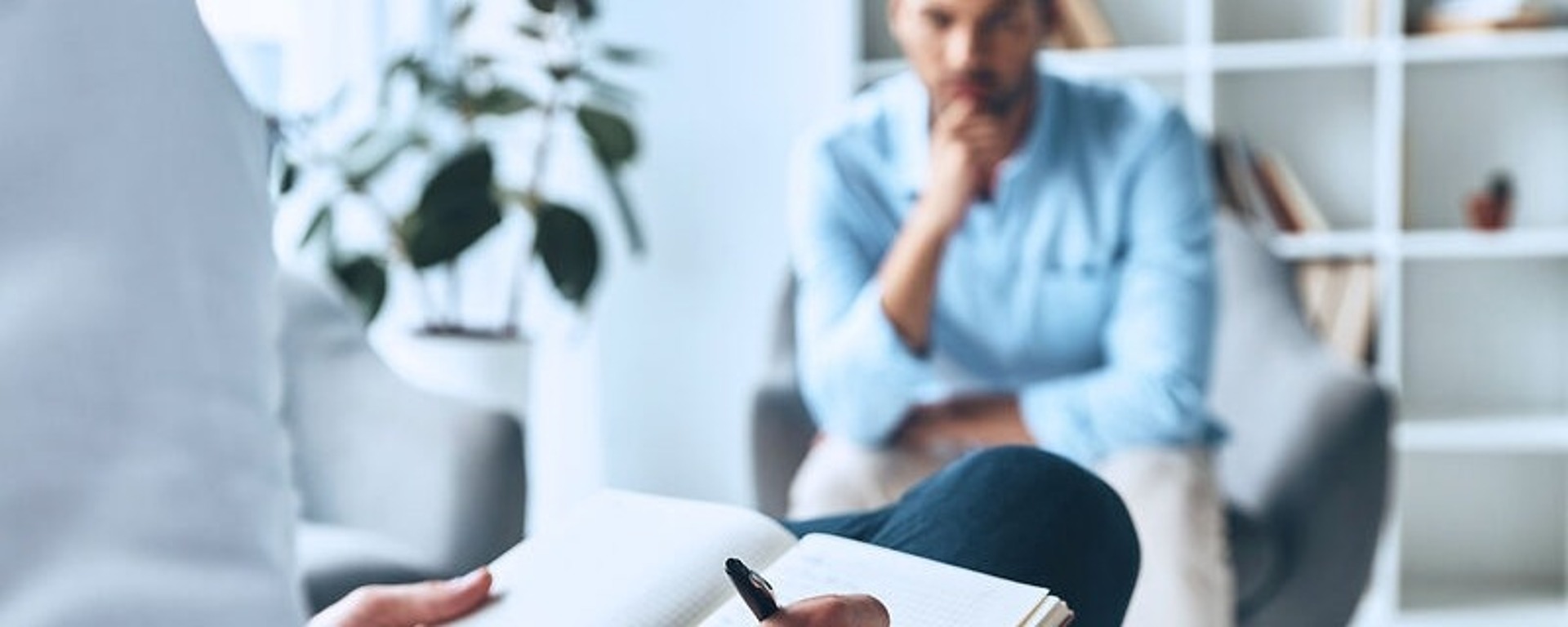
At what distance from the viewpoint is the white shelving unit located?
2586mm

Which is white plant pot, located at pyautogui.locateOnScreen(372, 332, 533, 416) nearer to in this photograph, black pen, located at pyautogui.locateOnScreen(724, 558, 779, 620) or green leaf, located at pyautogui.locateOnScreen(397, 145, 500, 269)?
green leaf, located at pyautogui.locateOnScreen(397, 145, 500, 269)

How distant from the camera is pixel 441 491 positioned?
5.05ft

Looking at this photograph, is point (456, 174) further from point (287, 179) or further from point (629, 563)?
point (629, 563)

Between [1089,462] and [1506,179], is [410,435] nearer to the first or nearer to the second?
[1089,462]

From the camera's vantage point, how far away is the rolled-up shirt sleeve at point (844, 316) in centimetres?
155

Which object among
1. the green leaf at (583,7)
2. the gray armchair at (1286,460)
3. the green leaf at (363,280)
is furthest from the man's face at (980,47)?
the green leaf at (363,280)

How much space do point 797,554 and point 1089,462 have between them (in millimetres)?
960

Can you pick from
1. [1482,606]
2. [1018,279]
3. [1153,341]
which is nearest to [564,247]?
[1018,279]

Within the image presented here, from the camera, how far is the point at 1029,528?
585mm

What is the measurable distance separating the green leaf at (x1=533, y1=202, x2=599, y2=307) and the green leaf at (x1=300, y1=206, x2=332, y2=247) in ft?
0.90

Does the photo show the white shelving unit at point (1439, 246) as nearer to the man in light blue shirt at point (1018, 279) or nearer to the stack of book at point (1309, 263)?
the stack of book at point (1309, 263)

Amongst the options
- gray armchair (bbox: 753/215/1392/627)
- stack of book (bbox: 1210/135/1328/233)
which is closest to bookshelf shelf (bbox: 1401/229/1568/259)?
stack of book (bbox: 1210/135/1328/233)

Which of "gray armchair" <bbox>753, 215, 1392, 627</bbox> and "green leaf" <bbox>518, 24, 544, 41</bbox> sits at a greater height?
"green leaf" <bbox>518, 24, 544, 41</bbox>

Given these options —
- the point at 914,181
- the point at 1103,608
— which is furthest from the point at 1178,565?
the point at 1103,608
